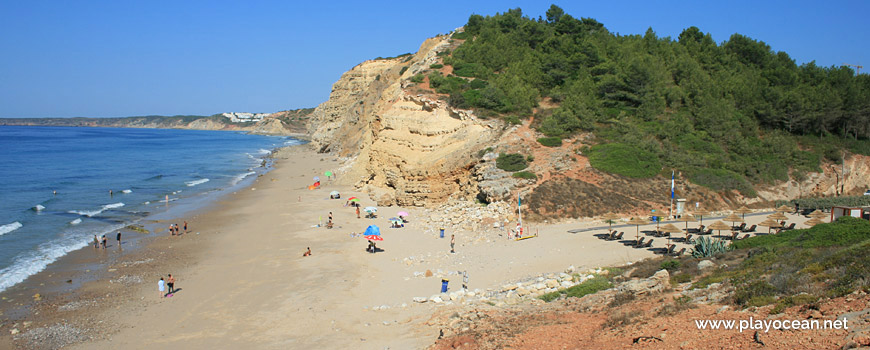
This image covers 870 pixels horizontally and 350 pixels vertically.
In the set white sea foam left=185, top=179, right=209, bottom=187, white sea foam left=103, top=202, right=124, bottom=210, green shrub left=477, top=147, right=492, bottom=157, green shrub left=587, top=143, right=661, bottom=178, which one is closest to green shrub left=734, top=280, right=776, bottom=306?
green shrub left=587, top=143, right=661, bottom=178

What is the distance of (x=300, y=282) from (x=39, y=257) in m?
13.8

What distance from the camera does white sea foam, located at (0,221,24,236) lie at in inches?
1119

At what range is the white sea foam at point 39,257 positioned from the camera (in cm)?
2086

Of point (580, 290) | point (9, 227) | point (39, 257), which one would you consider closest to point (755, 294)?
point (580, 290)

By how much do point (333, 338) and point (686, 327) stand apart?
8.87 meters

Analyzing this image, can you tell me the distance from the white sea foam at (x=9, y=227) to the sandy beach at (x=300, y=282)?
7.98 m

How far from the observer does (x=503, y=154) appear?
1222 inches

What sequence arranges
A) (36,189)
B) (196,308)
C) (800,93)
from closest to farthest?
(196,308) < (800,93) < (36,189)

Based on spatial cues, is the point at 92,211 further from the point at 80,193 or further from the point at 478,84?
the point at 478,84

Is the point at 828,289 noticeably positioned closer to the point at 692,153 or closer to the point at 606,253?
the point at 606,253

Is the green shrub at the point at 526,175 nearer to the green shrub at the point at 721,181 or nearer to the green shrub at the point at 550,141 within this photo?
the green shrub at the point at 550,141

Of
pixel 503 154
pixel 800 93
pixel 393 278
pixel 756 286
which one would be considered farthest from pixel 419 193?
pixel 800 93

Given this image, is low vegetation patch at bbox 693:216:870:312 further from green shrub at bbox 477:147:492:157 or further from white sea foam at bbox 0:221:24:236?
white sea foam at bbox 0:221:24:236

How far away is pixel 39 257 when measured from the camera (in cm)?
2389
